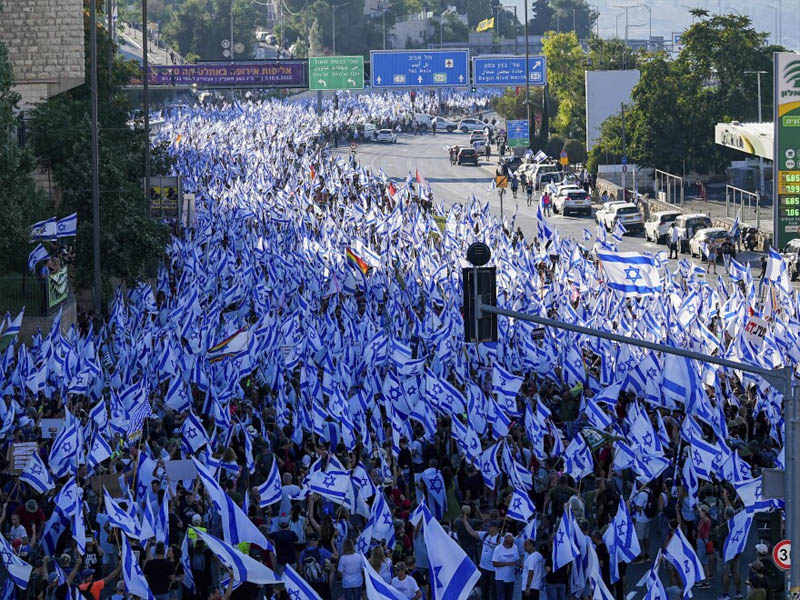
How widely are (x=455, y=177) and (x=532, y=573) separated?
6510cm

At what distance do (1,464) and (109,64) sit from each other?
97.3ft

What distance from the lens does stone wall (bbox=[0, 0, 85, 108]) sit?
146 ft

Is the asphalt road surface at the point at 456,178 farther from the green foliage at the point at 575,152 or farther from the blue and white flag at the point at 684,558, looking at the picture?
the green foliage at the point at 575,152

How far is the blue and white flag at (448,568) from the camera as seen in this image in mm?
14867

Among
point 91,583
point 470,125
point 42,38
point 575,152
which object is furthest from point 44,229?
point 470,125

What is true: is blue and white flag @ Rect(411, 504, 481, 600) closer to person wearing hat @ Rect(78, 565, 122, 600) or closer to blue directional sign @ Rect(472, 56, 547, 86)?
person wearing hat @ Rect(78, 565, 122, 600)

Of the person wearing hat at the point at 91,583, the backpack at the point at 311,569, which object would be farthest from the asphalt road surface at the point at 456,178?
the person wearing hat at the point at 91,583

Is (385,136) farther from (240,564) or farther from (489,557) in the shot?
(240,564)

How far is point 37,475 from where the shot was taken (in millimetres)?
20094

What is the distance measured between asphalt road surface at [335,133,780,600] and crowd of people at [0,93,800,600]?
1.63 m

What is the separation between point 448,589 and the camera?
1492 cm

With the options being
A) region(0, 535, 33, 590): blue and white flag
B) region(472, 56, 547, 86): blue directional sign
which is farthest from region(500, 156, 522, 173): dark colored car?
region(0, 535, 33, 590): blue and white flag

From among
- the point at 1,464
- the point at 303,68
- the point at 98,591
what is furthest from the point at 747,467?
the point at 303,68

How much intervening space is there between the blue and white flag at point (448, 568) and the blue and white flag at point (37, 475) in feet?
21.8
